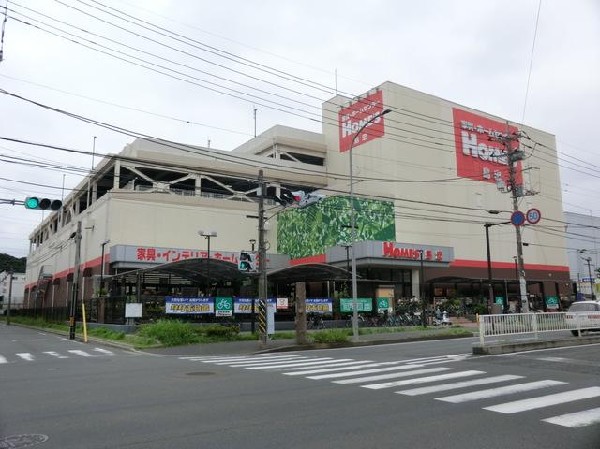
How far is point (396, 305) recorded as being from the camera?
40688 mm

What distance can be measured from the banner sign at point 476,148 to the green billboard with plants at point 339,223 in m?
12.3

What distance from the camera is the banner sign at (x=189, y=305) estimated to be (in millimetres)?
29031

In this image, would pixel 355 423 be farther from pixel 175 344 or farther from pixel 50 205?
pixel 175 344

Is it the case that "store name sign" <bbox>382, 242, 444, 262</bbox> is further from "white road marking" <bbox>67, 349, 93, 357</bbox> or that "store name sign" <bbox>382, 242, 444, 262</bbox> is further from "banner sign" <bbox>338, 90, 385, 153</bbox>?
"white road marking" <bbox>67, 349, 93, 357</bbox>

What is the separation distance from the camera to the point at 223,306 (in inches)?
1197

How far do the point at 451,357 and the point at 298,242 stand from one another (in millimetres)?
35693

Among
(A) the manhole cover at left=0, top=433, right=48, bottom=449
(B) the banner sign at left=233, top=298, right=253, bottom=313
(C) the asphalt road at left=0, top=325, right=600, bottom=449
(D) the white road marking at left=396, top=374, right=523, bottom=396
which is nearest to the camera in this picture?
(A) the manhole cover at left=0, top=433, right=48, bottom=449

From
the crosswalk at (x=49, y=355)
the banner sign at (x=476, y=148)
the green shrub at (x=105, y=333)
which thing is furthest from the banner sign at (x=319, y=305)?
the banner sign at (x=476, y=148)

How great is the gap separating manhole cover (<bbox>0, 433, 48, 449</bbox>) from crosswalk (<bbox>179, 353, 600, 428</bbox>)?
5.88 metres

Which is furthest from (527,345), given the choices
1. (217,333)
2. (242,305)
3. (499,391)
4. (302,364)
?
(242,305)

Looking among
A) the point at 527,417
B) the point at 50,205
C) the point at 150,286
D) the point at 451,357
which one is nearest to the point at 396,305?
the point at 150,286

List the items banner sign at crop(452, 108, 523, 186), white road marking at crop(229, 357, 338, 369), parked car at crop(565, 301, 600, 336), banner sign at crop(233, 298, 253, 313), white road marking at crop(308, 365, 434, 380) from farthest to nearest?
banner sign at crop(452, 108, 523, 186) < banner sign at crop(233, 298, 253, 313) < parked car at crop(565, 301, 600, 336) < white road marking at crop(229, 357, 338, 369) < white road marking at crop(308, 365, 434, 380)

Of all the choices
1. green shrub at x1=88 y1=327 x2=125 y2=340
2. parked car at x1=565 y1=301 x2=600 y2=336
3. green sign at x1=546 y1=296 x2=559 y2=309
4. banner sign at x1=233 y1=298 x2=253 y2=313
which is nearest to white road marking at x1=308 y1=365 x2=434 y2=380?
parked car at x1=565 y1=301 x2=600 y2=336

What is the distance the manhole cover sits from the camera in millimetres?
6297
